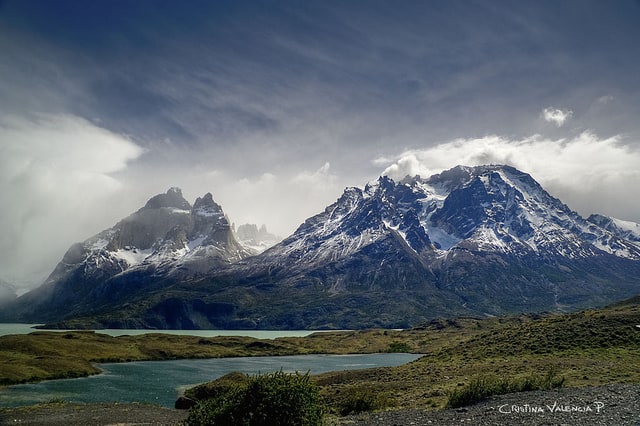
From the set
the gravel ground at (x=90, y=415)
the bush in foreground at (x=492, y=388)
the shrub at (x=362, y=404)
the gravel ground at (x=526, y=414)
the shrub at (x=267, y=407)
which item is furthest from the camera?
the gravel ground at (x=90, y=415)

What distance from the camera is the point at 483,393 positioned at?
130ft

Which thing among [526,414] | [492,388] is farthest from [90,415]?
[526,414]

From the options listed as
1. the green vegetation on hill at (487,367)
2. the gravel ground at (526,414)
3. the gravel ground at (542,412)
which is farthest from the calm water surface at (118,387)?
the gravel ground at (542,412)

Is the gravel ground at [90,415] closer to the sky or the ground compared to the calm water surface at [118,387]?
closer to the sky

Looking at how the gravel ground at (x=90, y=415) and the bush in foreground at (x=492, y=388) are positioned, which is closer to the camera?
the bush in foreground at (x=492, y=388)

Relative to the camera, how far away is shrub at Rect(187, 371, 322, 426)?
26.0m

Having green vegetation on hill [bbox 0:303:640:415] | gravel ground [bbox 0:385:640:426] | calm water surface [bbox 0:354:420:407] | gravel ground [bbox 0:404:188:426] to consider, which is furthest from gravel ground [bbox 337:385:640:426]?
gravel ground [bbox 0:404:188:426]

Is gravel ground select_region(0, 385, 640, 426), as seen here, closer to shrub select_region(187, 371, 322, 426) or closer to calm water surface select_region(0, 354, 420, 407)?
shrub select_region(187, 371, 322, 426)

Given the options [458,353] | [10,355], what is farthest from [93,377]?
[458,353]

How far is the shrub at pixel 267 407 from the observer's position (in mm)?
25984
